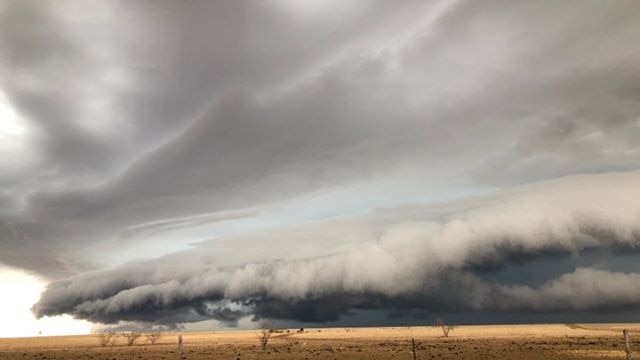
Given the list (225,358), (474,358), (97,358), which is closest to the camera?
(474,358)

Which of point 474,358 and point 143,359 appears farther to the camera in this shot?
point 143,359

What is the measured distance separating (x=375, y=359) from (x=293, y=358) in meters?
10.3

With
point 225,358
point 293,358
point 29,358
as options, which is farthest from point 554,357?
point 29,358

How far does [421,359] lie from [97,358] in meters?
47.5

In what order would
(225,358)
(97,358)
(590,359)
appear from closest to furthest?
(590,359)
(225,358)
(97,358)

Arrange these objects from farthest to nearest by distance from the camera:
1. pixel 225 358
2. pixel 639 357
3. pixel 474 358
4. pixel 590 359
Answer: pixel 225 358 < pixel 474 358 < pixel 590 359 < pixel 639 357

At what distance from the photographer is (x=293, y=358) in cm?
6750

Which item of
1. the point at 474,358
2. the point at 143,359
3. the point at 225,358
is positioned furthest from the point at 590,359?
the point at 143,359

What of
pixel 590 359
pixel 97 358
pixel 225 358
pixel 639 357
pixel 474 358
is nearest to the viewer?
pixel 639 357

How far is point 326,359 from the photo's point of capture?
65.1m

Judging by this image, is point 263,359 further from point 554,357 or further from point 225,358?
point 554,357

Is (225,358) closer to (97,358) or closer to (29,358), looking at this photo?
(97,358)

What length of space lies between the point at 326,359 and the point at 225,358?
48.8 feet

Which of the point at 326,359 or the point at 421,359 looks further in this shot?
the point at 326,359
